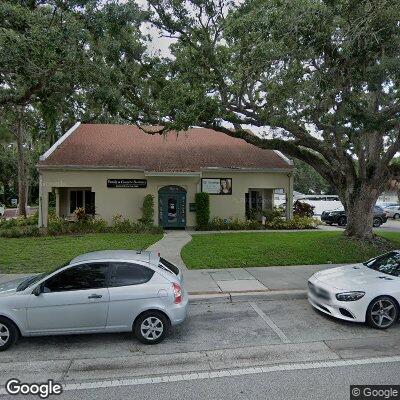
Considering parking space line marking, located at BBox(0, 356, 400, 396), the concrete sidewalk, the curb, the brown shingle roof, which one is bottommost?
parking space line marking, located at BBox(0, 356, 400, 396)

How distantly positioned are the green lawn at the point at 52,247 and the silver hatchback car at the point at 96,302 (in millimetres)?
5033

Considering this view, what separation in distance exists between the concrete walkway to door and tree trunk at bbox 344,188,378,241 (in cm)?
646

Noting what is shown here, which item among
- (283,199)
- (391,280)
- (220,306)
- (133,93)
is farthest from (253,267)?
(283,199)

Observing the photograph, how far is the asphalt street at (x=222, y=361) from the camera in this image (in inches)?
175

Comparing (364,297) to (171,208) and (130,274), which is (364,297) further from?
(171,208)

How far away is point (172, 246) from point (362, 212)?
7149 millimetres

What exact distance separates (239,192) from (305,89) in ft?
38.6

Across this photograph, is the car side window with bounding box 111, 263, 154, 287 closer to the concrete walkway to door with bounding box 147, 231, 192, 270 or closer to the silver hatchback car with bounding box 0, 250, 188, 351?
the silver hatchback car with bounding box 0, 250, 188, 351

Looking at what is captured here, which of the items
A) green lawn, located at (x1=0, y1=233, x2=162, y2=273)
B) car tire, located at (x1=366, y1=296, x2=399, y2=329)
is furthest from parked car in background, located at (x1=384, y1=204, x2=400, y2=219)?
car tire, located at (x1=366, y1=296, x2=399, y2=329)

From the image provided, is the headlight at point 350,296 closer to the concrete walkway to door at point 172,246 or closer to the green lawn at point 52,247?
the concrete walkway to door at point 172,246

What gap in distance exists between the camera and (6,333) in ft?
18.3

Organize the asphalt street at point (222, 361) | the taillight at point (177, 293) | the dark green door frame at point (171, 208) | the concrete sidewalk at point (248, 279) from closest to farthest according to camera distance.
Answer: the asphalt street at point (222, 361) < the taillight at point (177, 293) < the concrete sidewalk at point (248, 279) < the dark green door frame at point (171, 208)

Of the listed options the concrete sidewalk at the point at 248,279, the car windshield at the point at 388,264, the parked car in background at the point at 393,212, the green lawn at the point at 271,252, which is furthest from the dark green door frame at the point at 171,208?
the parked car in background at the point at 393,212

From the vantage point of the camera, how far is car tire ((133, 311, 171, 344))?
228 inches
